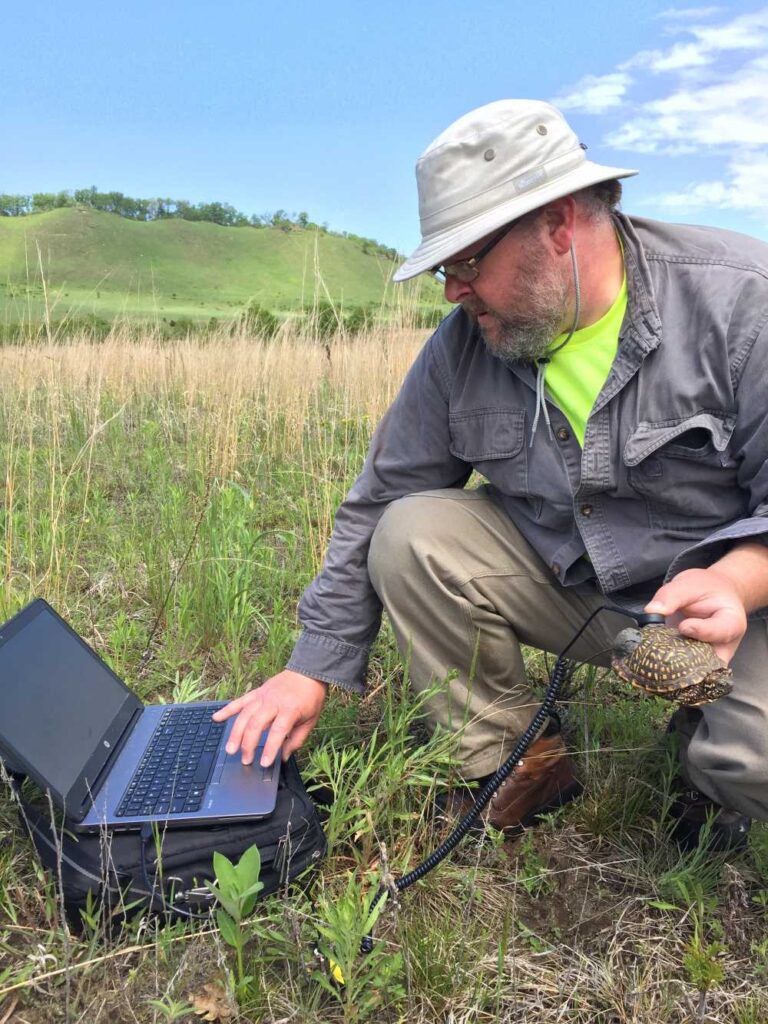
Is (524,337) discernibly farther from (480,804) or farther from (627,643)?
(480,804)

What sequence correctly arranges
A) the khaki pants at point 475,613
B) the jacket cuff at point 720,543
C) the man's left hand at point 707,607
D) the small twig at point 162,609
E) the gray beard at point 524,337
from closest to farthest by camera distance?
the man's left hand at point 707,607 → the jacket cuff at point 720,543 → the gray beard at point 524,337 → the khaki pants at point 475,613 → the small twig at point 162,609

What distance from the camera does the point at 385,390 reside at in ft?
15.8

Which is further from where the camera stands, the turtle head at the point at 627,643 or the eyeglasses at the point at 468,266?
the eyeglasses at the point at 468,266

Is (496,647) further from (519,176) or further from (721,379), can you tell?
(519,176)

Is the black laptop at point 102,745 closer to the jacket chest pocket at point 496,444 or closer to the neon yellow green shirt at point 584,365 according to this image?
the jacket chest pocket at point 496,444

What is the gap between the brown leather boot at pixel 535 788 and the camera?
1715 millimetres

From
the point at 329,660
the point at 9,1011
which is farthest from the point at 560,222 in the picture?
the point at 9,1011

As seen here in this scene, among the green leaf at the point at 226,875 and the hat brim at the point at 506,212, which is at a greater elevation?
the hat brim at the point at 506,212

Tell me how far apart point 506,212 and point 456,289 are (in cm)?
21

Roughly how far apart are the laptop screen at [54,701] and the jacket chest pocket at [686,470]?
4.39 ft

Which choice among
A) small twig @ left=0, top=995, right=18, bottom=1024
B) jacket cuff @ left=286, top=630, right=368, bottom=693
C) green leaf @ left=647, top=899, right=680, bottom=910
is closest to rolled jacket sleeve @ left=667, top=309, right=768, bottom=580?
green leaf @ left=647, top=899, right=680, bottom=910

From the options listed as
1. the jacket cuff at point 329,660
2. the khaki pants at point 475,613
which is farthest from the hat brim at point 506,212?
the jacket cuff at point 329,660

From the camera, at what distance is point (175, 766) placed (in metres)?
1.61

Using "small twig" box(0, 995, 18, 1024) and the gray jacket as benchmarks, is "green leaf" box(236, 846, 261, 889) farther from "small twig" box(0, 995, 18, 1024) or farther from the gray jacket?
the gray jacket
